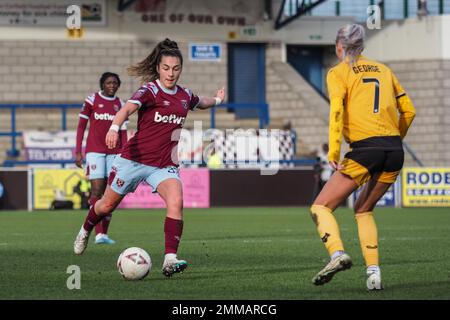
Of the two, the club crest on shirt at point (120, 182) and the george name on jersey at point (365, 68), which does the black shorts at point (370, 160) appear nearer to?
the george name on jersey at point (365, 68)

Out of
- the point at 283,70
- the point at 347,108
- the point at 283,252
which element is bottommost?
the point at 283,252

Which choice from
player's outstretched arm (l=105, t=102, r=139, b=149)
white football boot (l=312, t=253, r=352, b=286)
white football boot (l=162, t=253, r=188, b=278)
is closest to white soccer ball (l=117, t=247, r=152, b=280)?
white football boot (l=162, t=253, r=188, b=278)

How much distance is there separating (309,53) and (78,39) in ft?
29.6

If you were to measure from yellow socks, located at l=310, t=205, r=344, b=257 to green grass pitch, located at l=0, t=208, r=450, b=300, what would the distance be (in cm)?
37

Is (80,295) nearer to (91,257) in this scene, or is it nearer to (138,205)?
(91,257)

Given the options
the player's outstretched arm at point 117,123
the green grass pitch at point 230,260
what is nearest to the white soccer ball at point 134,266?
the green grass pitch at point 230,260

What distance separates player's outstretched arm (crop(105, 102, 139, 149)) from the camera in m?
9.96

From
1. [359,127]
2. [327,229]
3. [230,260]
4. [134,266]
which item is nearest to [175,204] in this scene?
[134,266]

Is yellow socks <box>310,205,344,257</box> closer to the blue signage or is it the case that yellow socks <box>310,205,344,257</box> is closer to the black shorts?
the black shorts

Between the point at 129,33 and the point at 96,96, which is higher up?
the point at 129,33

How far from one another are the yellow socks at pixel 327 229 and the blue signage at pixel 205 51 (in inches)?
1141

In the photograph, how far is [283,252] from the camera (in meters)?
13.4
